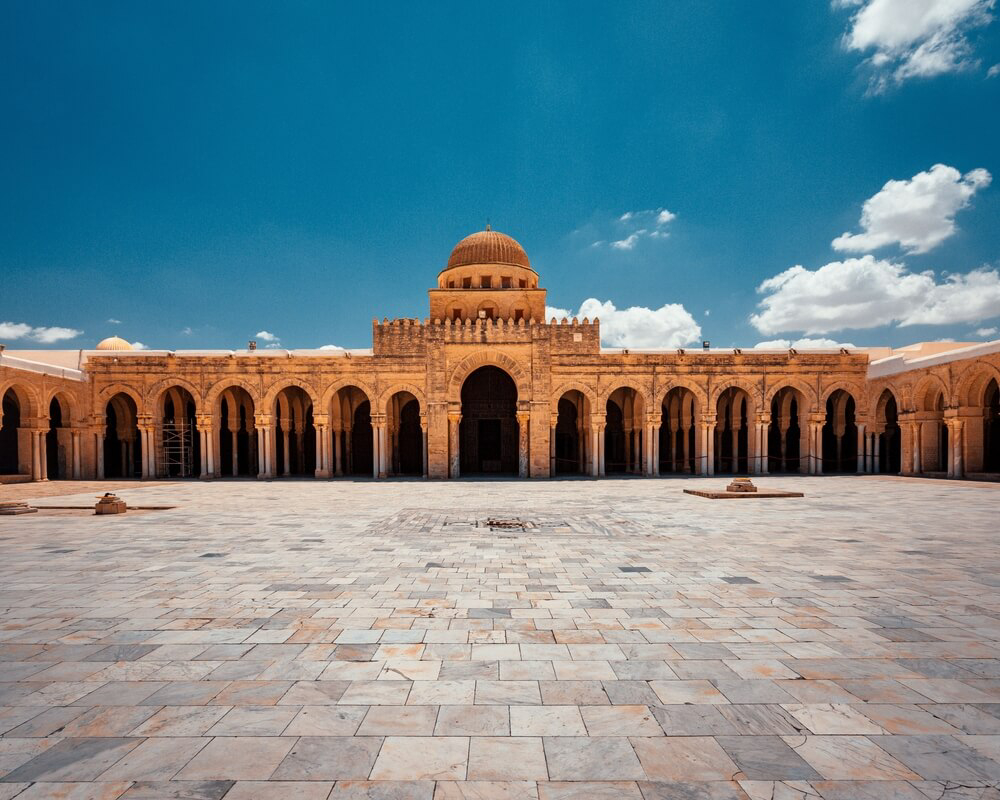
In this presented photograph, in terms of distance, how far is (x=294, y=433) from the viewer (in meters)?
27.5

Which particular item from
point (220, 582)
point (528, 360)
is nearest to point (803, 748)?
point (220, 582)

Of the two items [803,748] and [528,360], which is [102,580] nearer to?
[803,748]

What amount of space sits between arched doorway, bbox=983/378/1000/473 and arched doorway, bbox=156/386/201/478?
106 ft

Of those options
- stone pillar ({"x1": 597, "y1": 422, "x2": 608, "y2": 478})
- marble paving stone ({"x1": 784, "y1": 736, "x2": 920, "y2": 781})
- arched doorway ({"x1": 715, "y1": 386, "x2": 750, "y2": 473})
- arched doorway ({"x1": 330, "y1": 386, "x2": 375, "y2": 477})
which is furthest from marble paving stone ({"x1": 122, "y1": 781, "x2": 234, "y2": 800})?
arched doorway ({"x1": 715, "y1": 386, "x2": 750, "y2": 473})

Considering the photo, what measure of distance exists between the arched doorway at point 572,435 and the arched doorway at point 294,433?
11.8 m

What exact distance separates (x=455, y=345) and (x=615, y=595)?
60.5 feet

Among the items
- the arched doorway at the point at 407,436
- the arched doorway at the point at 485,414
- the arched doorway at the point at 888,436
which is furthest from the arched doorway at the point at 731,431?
the arched doorway at the point at 407,436

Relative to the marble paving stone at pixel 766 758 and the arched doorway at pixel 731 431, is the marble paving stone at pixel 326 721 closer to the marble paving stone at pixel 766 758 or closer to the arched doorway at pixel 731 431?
the marble paving stone at pixel 766 758

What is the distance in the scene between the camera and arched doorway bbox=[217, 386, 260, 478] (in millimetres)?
25641

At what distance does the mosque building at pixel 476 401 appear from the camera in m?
22.5

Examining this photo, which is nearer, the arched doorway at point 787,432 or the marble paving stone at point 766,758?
the marble paving stone at point 766,758

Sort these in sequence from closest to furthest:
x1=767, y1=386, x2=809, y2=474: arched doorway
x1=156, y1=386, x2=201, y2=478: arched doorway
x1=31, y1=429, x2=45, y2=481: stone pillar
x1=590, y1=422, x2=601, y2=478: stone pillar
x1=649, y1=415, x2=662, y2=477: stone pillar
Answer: x1=31, y1=429, x2=45, y2=481: stone pillar, x1=590, y1=422, x2=601, y2=478: stone pillar, x1=649, y1=415, x2=662, y2=477: stone pillar, x1=156, y1=386, x2=201, y2=478: arched doorway, x1=767, y1=386, x2=809, y2=474: arched doorway

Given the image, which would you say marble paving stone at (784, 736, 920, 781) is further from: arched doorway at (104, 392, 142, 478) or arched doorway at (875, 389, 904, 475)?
arched doorway at (104, 392, 142, 478)

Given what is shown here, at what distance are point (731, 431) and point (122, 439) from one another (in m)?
29.4
